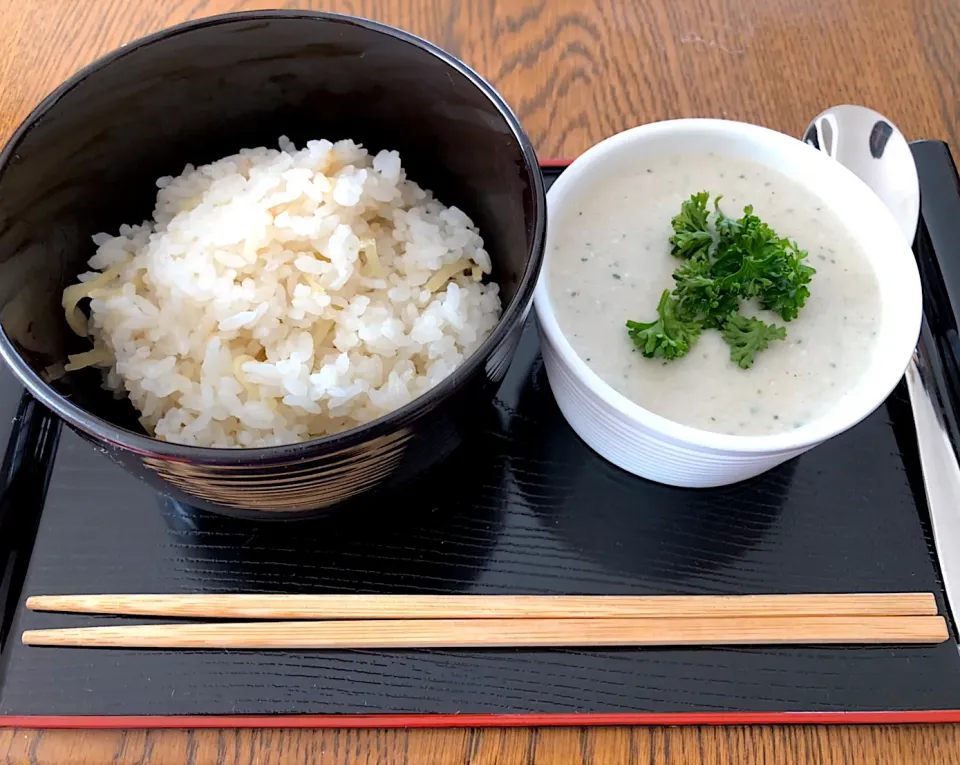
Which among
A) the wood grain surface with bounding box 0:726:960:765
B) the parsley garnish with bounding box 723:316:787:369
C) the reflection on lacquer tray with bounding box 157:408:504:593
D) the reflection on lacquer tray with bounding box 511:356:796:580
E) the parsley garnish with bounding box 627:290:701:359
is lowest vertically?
the wood grain surface with bounding box 0:726:960:765

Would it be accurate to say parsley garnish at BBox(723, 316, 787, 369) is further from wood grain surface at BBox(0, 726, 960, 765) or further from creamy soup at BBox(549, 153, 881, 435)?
wood grain surface at BBox(0, 726, 960, 765)

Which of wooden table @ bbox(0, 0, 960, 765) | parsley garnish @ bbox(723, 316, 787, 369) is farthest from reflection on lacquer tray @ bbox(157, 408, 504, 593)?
wooden table @ bbox(0, 0, 960, 765)

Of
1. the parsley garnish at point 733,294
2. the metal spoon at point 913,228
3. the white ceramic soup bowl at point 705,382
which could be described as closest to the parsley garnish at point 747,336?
the parsley garnish at point 733,294

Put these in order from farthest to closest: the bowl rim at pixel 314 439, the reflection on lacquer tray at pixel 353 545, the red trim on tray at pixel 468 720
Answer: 1. the reflection on lacquer tray at pixel 353 545
2. the red trim on tray at pixel 468 720
3. the bowl rim at pixel 314 439

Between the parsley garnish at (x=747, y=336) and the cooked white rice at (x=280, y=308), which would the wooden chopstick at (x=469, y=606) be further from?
the parsley garnish at (x=747, y=336)

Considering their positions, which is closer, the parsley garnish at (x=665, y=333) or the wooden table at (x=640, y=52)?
the parsley garnish at (x=665, y=333)
